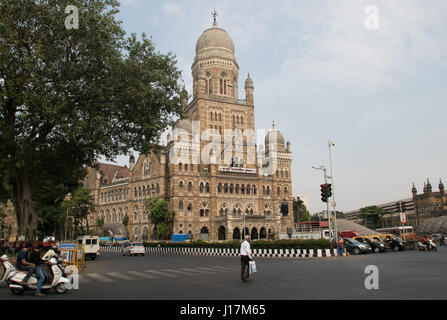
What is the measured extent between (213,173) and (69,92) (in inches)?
1650

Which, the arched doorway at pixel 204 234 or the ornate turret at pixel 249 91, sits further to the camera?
the ornate turret at pixel 249 91

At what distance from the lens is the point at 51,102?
19.1 meters

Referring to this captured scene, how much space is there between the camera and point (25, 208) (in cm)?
2169

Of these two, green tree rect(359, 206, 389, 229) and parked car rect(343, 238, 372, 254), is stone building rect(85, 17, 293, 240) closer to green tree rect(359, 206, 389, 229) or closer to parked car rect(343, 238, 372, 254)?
parked car rect(343, 238, 372, 254)

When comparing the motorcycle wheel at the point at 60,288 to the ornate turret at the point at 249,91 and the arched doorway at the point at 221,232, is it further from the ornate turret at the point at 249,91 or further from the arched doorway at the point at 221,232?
the ornate turret at the point at 249,91

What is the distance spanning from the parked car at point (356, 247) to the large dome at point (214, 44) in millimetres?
48661

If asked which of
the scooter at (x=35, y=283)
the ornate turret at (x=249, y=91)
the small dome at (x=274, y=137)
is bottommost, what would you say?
the scooter at (x=35, y=283)

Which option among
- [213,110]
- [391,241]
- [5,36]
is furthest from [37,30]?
[213,110]

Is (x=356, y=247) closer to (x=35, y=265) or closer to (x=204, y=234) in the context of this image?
(x=35, y=265)

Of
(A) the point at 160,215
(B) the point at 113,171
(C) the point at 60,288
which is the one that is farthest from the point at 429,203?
(C) the point at 60,288

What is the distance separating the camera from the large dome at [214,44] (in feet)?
228

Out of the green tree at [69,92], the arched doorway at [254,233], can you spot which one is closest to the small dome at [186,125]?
the arched doorway at [254,233]

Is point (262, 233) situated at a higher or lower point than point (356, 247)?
higher

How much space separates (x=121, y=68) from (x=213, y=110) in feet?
150
